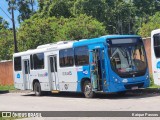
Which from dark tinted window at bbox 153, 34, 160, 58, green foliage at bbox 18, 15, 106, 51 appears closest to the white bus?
dark tinted window at bbox 153, 34, 160, 58

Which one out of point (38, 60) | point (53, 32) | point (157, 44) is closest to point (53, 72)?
point (38, 60)

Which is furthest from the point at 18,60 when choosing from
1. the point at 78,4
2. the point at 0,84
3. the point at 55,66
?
the point at 78,4

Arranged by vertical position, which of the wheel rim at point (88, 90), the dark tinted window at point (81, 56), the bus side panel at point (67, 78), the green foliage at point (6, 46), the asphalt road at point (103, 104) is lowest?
the asphalt road at point (103, 104)

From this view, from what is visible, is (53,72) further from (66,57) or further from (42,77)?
(66,57)

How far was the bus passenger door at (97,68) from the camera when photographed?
1933 centimetres

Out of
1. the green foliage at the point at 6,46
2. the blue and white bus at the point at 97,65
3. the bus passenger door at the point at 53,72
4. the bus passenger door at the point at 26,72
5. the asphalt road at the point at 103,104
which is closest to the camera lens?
the asphalt road at the point at 103,104

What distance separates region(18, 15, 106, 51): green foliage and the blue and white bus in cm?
1552

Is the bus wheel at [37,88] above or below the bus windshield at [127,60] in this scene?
below

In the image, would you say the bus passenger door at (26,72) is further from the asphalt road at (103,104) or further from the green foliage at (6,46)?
the green foliage at (6,46)

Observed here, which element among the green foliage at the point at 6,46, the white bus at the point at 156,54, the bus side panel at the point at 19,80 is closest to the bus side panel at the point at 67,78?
the white bus at the point at 156,54

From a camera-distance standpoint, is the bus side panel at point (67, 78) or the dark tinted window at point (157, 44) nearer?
the dark tinted window at point (157, 44)

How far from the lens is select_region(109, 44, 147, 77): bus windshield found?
19.0 m

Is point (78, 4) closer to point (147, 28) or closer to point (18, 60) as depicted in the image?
point (147, 28)

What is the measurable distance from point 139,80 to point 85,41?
134 inches
